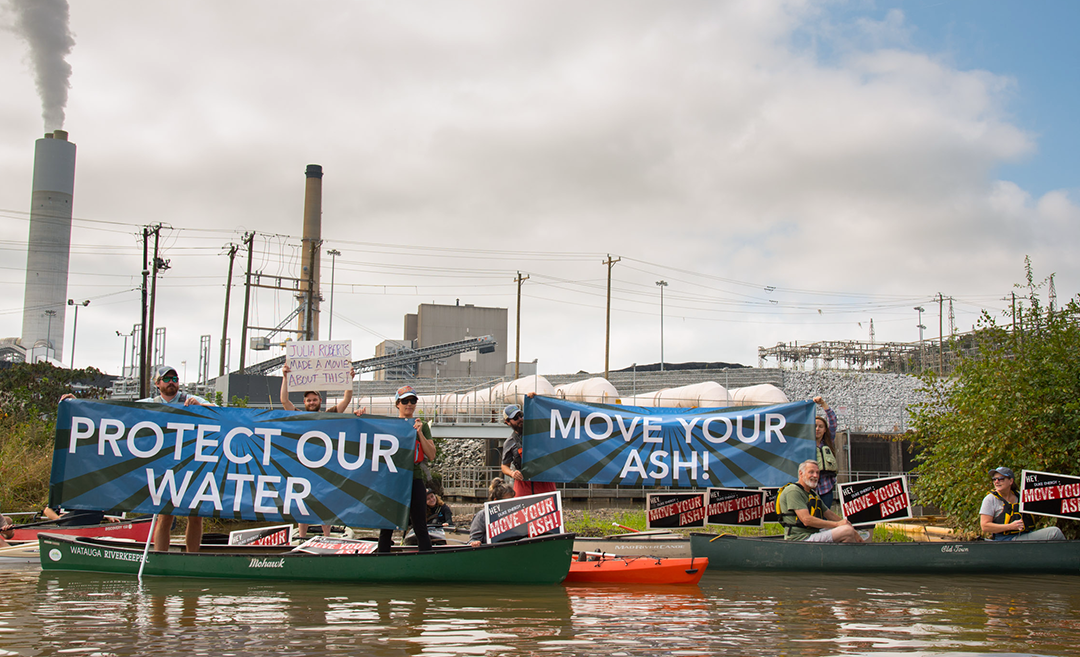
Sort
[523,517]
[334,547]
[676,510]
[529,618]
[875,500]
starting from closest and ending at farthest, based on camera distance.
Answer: [529,618], [523,517], [334,547], [875,500], [676,510]

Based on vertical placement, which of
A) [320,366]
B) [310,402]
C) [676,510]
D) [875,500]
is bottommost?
[676,510]

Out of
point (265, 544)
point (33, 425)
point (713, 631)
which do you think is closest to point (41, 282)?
point (33, 425)

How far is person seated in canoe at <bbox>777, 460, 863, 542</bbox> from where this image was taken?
34.8 feet

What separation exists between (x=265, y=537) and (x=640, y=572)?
4964mm

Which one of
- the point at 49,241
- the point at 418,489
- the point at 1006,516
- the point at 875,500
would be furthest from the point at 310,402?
the point at 49,241

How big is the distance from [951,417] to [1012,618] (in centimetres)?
817

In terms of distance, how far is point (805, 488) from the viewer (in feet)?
35.3

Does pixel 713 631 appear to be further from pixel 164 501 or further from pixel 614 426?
pixel 164 501

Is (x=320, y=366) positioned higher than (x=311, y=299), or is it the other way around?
(x=311, y=299)

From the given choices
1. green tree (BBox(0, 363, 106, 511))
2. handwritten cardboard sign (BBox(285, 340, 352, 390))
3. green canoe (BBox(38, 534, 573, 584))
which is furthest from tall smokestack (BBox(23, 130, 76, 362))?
green canoe (BBox(38, 534, 573, 584))

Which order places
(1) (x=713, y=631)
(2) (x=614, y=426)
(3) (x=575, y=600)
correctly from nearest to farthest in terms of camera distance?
(1) (x=713, y=631)
(3) (x=575, y=600)
(2) (x=614, y=426)

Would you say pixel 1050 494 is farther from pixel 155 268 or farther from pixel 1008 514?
pixel 155 268

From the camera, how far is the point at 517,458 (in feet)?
36.6

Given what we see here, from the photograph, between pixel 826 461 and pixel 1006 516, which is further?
pixel 1006 516
